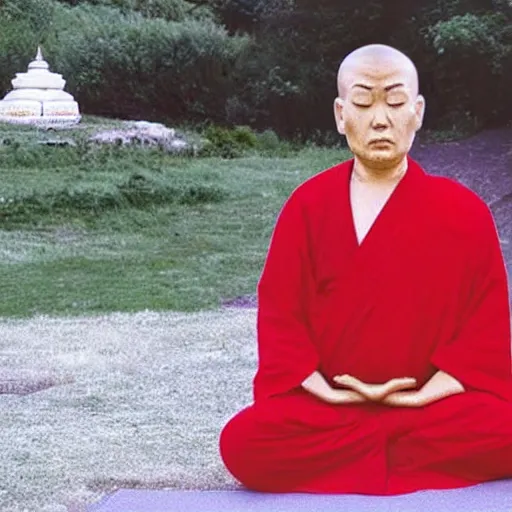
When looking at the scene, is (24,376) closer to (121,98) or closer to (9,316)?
(9,316)

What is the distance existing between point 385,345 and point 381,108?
0.64 m

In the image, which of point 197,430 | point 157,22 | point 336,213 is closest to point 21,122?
point 157,22

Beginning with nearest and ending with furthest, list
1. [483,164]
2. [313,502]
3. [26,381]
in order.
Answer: [313,502] < [26,381] < [483,164]

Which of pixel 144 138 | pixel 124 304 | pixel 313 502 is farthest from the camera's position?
pixel 144 138

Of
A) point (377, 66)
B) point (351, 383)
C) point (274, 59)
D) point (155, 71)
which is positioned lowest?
point (155, 71)

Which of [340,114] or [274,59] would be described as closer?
[340,114]

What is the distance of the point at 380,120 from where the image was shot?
3307mm

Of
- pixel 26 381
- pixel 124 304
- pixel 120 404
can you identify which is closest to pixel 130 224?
pixel 124 304

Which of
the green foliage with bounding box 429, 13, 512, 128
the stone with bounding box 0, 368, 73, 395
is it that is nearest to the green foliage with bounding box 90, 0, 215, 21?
the green foliage with bounding box 429, 13, 512, 128

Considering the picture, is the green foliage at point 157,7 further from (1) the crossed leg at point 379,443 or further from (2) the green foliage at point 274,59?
(1) the crossed leg at point 379,443

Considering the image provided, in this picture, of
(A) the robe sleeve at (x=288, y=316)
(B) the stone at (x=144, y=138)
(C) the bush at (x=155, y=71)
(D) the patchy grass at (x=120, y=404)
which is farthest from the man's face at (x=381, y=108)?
(C) the bush at (x=155, y=71)

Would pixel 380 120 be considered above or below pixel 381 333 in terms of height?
above

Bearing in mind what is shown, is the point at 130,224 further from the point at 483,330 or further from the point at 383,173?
the point at 483,330

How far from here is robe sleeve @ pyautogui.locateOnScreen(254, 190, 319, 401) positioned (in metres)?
3.31
